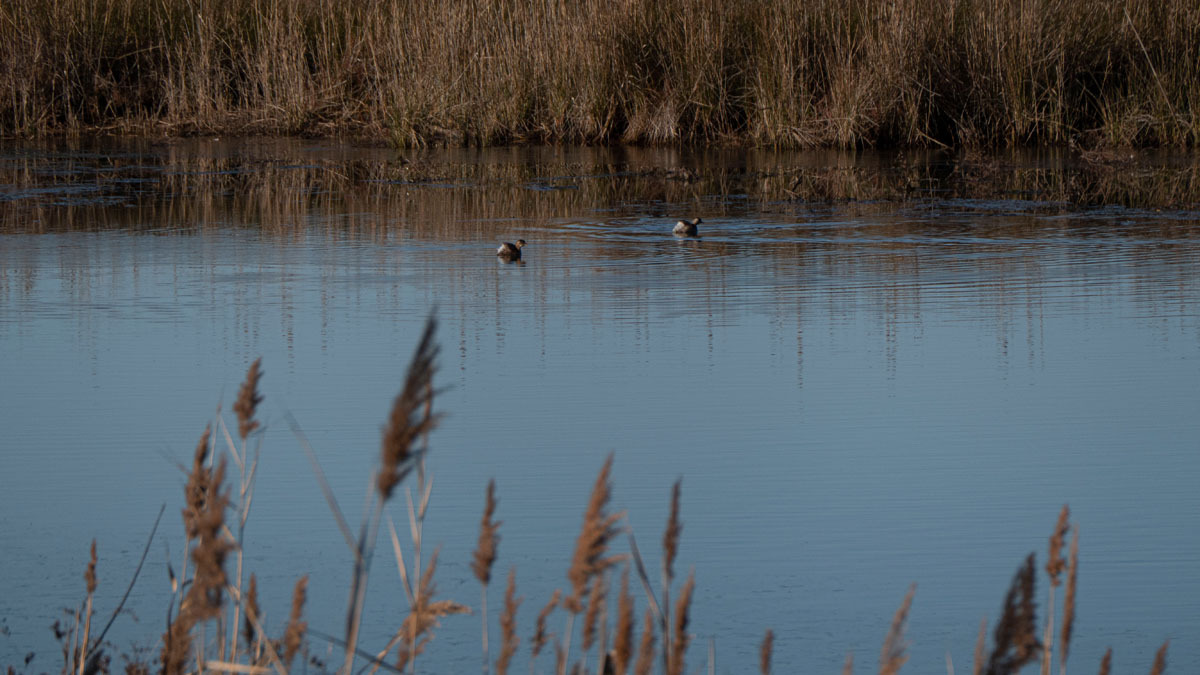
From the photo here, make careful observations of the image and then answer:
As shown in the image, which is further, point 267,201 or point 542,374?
point 267,201

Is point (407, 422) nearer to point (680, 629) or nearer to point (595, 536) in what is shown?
point (595, 536)

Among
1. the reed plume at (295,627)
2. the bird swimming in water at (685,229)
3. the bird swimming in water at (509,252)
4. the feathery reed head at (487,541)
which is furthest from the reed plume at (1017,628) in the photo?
the bird swimming in water at (685,229)

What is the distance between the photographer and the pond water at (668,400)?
3334 mm

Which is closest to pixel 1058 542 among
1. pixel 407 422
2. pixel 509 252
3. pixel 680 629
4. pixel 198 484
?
pixel 680 629

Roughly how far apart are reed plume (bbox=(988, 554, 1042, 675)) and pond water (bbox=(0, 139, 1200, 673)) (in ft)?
3.23

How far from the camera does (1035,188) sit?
10633 mm

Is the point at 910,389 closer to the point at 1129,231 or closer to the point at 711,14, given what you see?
the point at 1129,231

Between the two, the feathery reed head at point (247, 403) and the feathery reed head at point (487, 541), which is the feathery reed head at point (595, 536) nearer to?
the feathery reed head at point (487, 541)

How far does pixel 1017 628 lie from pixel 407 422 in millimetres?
597

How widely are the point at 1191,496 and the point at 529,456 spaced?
5.51 feet

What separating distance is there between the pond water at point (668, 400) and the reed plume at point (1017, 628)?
0.99m

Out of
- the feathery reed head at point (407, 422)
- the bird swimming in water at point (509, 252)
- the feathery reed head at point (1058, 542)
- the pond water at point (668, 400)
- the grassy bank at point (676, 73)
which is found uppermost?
the grassy bank at point (676, 73)

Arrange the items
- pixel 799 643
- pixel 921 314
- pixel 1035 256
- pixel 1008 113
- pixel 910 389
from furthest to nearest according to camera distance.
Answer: pixel 1008 113
pixel 1035 256
pixel 921 314
pixel 910 389
pixel 799 643

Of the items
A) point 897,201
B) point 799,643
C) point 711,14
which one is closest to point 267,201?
point 897,201
